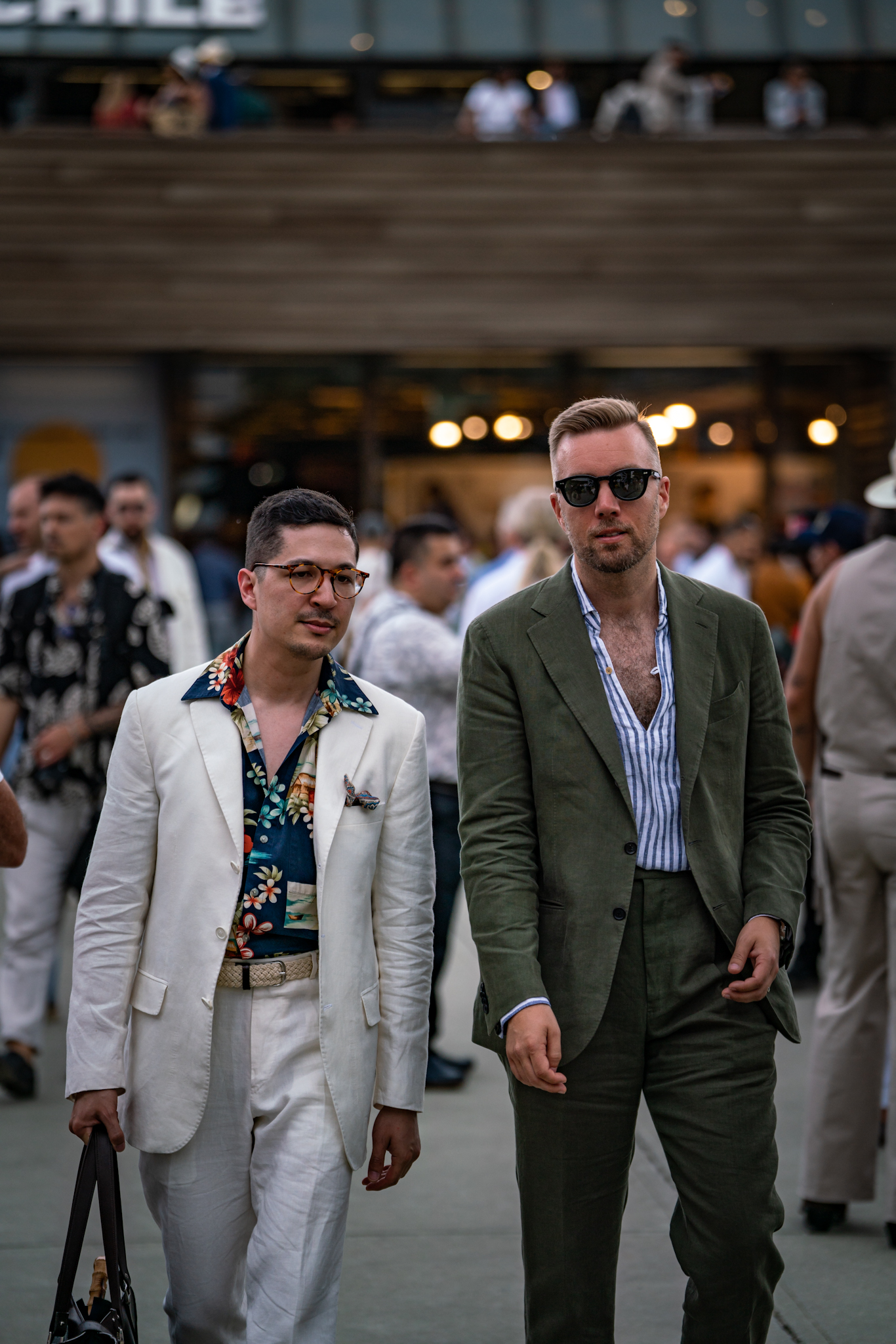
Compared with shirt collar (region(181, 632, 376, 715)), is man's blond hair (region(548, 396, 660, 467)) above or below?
above

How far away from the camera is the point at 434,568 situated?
640 cm

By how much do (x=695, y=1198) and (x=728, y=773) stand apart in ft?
2.73

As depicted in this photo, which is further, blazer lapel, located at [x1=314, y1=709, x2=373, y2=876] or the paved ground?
the paved ground

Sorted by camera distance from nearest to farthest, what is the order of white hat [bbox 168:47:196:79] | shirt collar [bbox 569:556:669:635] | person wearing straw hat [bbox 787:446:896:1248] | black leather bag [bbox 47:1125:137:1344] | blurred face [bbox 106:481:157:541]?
black leather bag [bbox 47:1125:137:1344]
shirt collar [bbox 569:556:669:635]
person wearing straw hat [bbox 787:446:896:1248]
blurred face [bbox 106:481:157:541]
white hat [bbox 168:47:196:79]

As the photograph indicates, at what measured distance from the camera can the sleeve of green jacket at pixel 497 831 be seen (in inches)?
119

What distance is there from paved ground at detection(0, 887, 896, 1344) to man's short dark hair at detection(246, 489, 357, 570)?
82.6 inches

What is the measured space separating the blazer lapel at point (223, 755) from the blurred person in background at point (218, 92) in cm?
1507

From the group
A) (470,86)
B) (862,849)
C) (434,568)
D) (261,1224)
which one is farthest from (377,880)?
(470,86)

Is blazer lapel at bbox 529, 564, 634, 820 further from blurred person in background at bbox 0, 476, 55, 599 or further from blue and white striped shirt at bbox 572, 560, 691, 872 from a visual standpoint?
blurred person in background at bbox 0, 476, 55, 599

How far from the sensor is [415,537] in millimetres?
6465

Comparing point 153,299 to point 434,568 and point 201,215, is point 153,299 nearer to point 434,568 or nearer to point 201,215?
point 201,215

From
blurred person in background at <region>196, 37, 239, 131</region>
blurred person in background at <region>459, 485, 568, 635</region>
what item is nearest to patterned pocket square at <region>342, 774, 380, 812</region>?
blurred person in background at <region>459, 485, 568, 635</region>

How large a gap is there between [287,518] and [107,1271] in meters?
1.49

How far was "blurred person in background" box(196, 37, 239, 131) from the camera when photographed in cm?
1691
